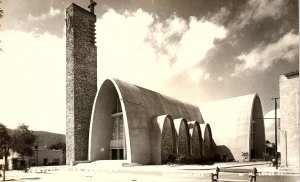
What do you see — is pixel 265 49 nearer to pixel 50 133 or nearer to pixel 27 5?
pixel 27 5

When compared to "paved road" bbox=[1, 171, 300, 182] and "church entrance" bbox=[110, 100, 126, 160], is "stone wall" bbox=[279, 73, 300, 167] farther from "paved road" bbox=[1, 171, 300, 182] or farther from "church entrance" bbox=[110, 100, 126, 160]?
"church entrance" bbox=[110, 100, 126, 160]

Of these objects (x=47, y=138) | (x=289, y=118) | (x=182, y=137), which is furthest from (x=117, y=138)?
(x=47, y=138)

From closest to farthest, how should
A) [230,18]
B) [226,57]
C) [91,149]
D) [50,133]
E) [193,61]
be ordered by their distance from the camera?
1. [230,18]
2. [226,57]
3. [193,61]
4. [91,149]
5. [50,133]

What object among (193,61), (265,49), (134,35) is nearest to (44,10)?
(134,35)

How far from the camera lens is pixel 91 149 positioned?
35156 mm

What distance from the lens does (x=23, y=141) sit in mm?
45031

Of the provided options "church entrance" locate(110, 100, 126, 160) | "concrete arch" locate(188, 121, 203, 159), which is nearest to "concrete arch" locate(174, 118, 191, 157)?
"concrete arch" locate(188, 121, 203, 159)

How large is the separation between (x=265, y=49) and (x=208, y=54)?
2.97m

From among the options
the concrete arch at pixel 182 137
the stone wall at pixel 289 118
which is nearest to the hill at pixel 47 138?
the concrete arch at pixel 182 137

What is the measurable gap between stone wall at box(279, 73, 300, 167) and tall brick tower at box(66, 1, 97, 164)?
67.9ft

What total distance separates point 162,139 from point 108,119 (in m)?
7.22

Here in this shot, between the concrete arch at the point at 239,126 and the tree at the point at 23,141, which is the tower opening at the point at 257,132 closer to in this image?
the concrete arch at the point at 239,126

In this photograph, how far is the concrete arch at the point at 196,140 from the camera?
38359 mm

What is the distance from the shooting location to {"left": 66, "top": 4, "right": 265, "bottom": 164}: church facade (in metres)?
33.2
